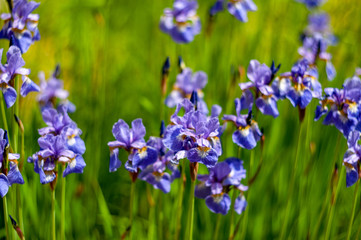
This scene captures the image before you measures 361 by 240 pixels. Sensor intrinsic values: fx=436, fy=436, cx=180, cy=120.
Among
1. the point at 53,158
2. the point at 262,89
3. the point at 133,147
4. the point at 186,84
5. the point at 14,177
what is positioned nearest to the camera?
the point at 14,177

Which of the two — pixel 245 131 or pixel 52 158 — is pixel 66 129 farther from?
pixel 245 131

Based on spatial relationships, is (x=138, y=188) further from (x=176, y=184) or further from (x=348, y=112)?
(x=348, y=112)

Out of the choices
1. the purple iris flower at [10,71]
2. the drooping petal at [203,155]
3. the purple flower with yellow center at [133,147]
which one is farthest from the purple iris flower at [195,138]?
the purple iris flower at [10,71]

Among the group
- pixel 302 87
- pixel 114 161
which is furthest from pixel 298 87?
pixel 114 161

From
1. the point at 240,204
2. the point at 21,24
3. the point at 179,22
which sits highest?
the point at 179,22

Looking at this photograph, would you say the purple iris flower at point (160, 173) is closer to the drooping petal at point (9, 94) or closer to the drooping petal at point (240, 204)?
the drooping petal at point (240, 204)

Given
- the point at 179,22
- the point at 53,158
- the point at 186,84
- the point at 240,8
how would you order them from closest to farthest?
the point at 53,158 → the point at 186,84 → the point at 240,8 → the point at 179,22

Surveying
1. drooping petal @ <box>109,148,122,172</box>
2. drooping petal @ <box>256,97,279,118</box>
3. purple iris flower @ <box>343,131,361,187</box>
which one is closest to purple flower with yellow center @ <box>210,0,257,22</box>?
drooping petal @ <box>256,97,279,118</box>

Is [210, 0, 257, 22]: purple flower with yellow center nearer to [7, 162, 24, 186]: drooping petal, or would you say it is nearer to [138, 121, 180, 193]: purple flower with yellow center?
[138, 121, 180, 193]: purple flower with yellow center
